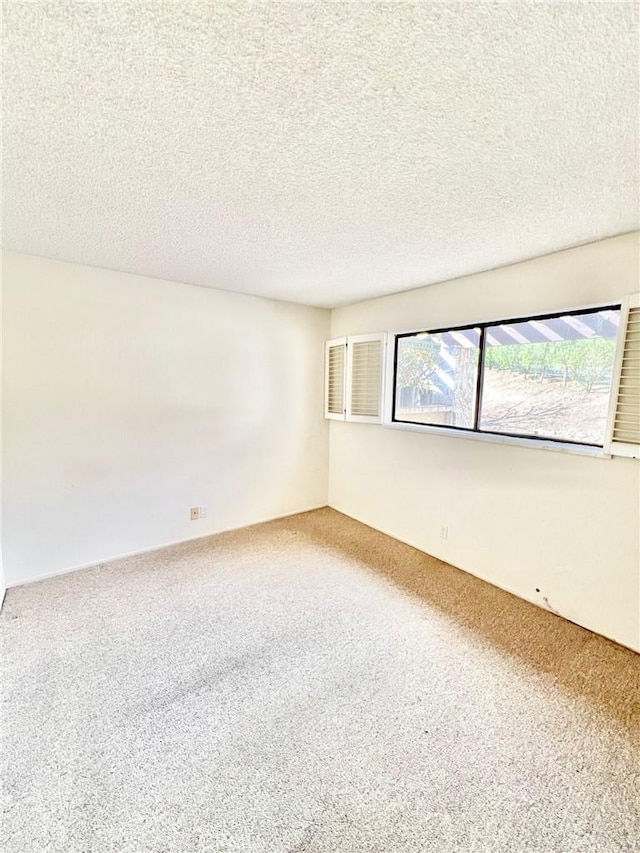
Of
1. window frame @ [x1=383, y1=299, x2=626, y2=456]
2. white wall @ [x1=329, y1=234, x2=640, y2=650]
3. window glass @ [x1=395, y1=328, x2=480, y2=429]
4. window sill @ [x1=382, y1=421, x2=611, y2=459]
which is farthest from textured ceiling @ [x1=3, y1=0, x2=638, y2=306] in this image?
window sill @ [x1=382, y1=421, x2=611, y2=459]

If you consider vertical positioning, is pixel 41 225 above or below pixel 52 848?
above

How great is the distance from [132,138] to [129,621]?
2.45 m

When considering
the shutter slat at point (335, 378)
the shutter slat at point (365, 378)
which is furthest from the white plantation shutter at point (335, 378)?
the shutter slat at point (365, 378)

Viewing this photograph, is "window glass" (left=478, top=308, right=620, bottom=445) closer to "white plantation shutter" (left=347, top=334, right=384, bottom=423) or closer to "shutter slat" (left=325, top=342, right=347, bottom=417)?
"white plantation shutter" (left=347, top=334, right=384, bottom=423)

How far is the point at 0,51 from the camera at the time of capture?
0.94m

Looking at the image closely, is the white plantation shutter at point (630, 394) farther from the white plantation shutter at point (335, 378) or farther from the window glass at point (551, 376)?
the white plantation shutter at point (335, 378)

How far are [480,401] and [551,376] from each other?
20.2 inches

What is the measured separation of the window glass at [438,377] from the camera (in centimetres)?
286

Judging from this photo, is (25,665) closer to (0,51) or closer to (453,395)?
(0,51)

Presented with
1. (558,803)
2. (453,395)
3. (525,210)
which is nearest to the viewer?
(558,803)

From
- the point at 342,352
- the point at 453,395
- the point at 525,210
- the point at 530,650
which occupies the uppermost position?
the point at 525,210

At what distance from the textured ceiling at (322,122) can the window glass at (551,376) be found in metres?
0.53

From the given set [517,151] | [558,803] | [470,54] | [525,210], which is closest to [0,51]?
[470,54]

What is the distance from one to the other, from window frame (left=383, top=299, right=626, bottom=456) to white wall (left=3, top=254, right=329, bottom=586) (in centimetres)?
97
